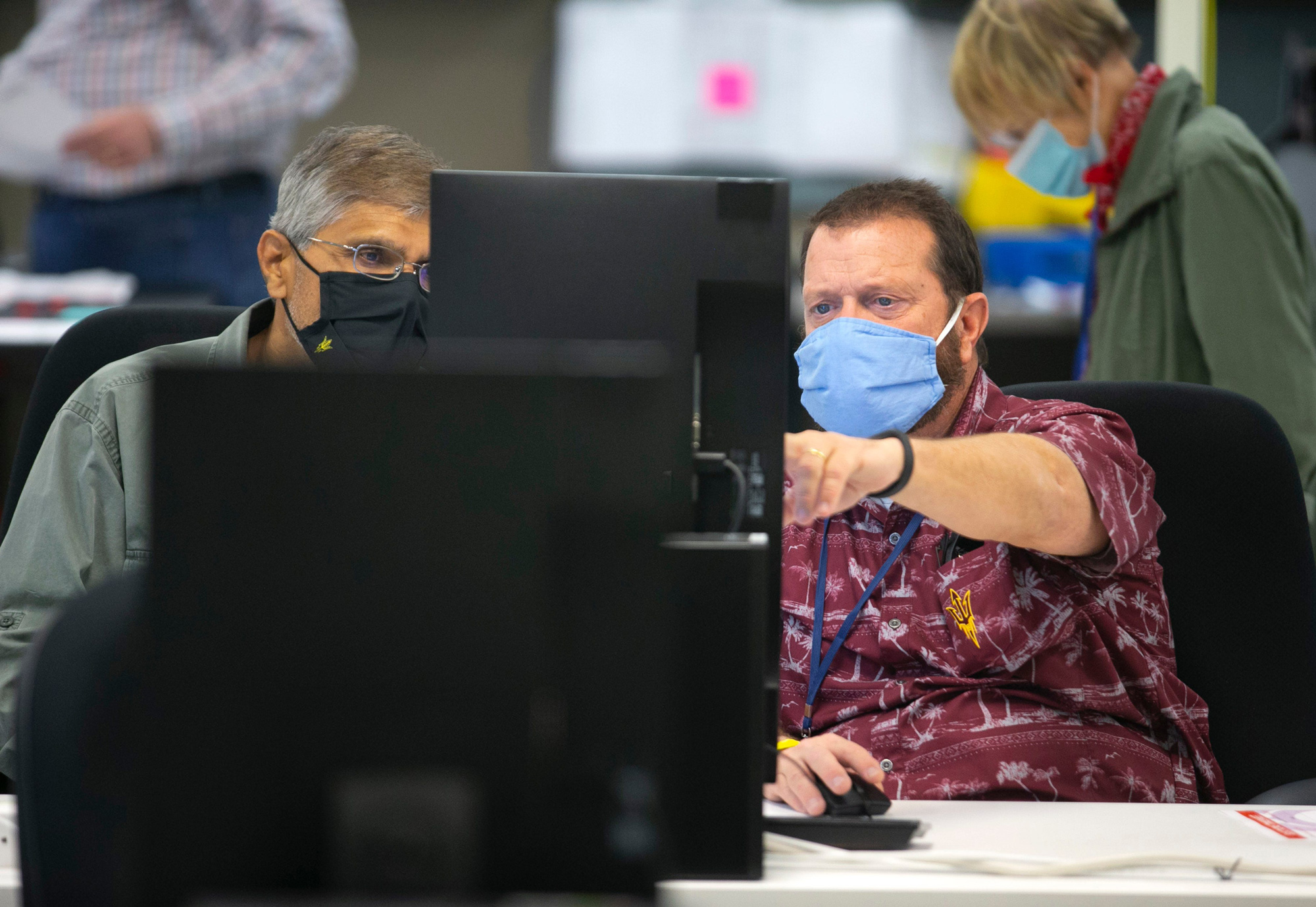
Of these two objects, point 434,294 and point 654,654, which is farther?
point 434,294

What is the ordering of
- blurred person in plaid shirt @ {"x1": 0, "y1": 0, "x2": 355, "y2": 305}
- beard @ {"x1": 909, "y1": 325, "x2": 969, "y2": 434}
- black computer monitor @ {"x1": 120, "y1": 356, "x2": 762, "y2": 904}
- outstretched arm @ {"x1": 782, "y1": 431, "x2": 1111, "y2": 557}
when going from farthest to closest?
1. blurred person in plaid shirt @ {"x1": 0, "y1": 0, "x2": 355, "y2": 305}
2. beard @ {"x1": 909, "y1": 325, "x2": 969, "y2": 434}
3. outstretched arm @ {"x1": 782, "y1": 431, "x2": 1111, "y2": 557}
4. black computer monitor @ {"x1": 120, "y1": 356, "x2": 762, "y2": 904}

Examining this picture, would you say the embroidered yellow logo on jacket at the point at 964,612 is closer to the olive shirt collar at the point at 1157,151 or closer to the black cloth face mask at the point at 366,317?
the black cloth face mask at the point at 366,317

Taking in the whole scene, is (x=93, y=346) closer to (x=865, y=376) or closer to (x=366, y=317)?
(x=366, y=317)

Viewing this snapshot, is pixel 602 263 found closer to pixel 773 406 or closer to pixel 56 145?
pixel 773 406

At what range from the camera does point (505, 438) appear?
2.02ft

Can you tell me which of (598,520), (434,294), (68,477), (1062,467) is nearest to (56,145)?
(68,477)

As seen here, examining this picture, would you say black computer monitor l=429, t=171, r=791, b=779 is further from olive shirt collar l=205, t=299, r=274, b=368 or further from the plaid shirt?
the plaid shirt

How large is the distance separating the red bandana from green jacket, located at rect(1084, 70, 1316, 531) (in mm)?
15

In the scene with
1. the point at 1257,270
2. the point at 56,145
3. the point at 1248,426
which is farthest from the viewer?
the point at 56,145

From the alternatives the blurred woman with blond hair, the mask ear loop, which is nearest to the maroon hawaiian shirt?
the mask ear loop

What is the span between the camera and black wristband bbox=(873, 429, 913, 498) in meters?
0.98

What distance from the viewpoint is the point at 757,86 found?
5086mm

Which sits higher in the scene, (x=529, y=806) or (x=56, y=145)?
(x=56, y=145)

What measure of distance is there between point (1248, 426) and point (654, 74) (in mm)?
4036
